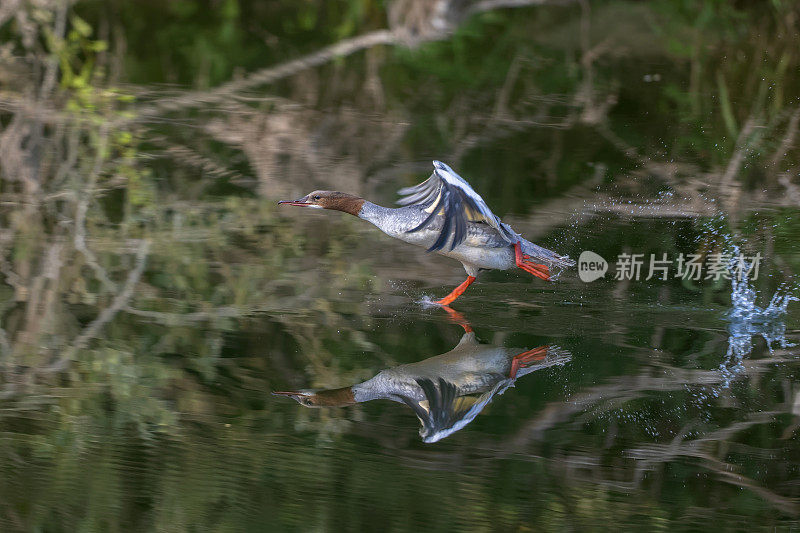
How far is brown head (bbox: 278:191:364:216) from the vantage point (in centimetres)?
558

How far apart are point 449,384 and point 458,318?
2.47 feet

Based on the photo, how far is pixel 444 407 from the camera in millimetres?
4512

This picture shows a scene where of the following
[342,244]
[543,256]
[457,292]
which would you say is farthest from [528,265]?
[342,244]

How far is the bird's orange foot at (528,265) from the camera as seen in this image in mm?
5441

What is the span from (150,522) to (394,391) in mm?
1297

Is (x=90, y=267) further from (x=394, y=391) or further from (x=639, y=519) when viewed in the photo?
(x=639, y=519)

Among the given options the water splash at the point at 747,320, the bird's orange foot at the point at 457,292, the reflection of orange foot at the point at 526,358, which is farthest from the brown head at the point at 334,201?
the water splash at the point at 747,320

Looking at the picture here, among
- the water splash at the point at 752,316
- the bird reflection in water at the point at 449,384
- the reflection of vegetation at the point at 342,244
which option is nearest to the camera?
the reflection of vegetation at the point at 342,244

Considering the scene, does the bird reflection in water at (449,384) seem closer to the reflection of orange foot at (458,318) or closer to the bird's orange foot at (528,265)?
the reflection of orange foot at (458,318)

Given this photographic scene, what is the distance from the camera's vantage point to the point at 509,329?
5.31 metres

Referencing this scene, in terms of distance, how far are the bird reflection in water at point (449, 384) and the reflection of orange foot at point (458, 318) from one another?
11 cm

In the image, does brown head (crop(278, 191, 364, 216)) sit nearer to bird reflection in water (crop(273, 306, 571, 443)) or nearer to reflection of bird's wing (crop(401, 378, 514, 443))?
bird reflection in water (crop(273, 306, 571, 443))

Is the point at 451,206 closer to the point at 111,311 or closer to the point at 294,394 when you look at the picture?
the point at 294,394

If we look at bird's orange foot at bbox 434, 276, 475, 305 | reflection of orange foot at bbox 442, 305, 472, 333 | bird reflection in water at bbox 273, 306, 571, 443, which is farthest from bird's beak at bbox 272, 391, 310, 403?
bird's orange foot at bbox 434, 276, 475, 305
